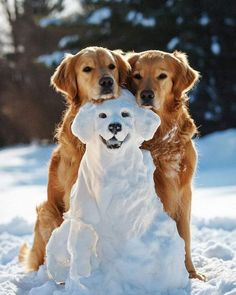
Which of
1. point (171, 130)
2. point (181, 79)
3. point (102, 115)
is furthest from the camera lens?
point (181, 79)

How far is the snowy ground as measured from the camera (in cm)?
388

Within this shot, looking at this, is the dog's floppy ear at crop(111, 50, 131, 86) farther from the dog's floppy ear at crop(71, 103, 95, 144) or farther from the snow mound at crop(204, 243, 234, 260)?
the snow mound at crop(204, 243, 234, 260)

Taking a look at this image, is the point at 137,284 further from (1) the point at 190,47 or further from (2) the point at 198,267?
(1) the point at 190,47

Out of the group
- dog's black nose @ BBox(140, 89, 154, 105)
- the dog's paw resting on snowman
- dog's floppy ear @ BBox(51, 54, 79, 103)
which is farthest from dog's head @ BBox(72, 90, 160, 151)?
dog's floppy ear @ BBox(51, 54, 79, 103)

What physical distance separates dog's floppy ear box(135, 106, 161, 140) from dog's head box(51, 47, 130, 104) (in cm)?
30

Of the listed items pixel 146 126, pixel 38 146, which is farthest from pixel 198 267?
pixel 38 146

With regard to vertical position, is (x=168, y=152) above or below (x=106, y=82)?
below

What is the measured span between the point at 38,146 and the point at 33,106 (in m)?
1.59

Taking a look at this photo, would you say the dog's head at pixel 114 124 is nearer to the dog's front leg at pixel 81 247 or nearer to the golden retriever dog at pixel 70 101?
the golden retriever dog at pixel 70 101

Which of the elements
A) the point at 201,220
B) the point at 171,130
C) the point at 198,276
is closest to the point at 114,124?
the point at 171,130

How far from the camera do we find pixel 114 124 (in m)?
3.14

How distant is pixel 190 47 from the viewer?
49.6 feet

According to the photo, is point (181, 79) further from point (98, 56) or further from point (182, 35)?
point (182, 35)

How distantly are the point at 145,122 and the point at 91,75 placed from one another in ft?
2.46
